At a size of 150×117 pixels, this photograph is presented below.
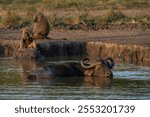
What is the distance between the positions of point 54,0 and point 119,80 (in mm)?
26638

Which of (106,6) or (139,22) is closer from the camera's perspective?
(139,22)

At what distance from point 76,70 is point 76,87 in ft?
7.09

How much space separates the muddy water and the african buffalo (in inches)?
10.1

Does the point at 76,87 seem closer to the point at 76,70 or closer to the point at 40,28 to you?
the point at 76,70

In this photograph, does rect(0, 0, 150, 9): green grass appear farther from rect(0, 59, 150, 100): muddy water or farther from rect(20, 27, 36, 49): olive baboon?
rect(0, 59, 150, 100): muddy water

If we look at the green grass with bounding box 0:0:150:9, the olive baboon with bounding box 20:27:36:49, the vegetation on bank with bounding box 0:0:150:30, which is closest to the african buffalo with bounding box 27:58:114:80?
the olive baboon with bounding box 20:27:36:49

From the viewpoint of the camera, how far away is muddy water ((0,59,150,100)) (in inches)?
777

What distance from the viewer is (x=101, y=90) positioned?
20.8 m

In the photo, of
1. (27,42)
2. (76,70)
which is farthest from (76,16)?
(76,70)

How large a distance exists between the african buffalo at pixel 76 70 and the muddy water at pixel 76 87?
26 centimetres

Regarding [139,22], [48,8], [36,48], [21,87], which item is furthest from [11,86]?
[48,8]

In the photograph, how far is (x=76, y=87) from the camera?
69.9 feet

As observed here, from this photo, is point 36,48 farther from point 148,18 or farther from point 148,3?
point 148,3

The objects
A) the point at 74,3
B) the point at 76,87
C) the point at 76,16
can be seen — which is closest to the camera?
the point at 76,87
